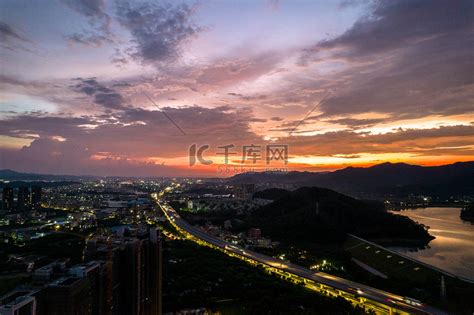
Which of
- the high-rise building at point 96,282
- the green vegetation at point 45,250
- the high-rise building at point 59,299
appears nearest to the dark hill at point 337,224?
the green vegetation at point 45,250

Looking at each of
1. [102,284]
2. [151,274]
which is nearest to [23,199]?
[151,274]

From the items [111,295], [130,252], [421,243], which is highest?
[130,252]

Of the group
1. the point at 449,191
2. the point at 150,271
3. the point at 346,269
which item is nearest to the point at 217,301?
the point at 150,271

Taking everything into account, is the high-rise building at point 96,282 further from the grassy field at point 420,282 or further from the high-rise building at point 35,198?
the high-rise building at point 35,198

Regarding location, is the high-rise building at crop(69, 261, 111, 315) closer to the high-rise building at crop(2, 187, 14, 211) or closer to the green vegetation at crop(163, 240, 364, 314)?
the green vegetation at crop(163, 240, 364, 314)

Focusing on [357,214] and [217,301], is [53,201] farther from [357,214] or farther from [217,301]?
[217,301]

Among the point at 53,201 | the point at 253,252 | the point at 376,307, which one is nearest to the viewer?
the point at 376,307
